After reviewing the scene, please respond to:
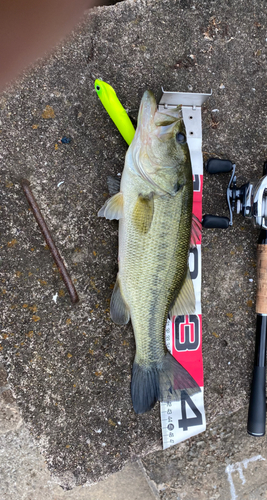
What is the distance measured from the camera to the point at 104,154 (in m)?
2.41

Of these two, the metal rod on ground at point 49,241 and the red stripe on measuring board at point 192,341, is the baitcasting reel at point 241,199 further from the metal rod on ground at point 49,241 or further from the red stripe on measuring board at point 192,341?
the metal rod on ground at point 49,241

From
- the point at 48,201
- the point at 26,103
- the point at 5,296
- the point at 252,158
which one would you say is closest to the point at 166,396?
the point at 5,296

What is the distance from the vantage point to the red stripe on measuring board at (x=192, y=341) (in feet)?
8.20

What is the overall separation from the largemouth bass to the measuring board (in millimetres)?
265

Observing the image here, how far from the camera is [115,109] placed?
86.5 inches

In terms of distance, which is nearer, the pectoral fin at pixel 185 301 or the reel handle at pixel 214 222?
the pectoral fin at pixel 185 301

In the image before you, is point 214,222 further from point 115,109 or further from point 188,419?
point 188,419

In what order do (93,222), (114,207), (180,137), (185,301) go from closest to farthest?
(180,137), (114,207), (185,301), (93,222)

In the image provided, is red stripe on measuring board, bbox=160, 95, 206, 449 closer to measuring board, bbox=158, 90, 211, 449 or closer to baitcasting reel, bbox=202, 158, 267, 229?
measuring board, bbox=158, 90, 211, 449

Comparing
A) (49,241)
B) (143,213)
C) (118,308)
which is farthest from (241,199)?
(49,241)

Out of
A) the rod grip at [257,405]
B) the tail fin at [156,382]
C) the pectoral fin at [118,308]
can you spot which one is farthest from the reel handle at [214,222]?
the rod grip at [257,405]

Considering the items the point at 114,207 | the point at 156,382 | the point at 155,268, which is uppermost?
the point at 114,207

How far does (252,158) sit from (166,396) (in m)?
2.04

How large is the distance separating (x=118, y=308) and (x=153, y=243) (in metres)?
0.56
